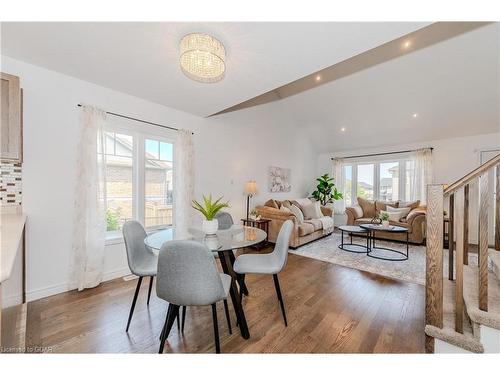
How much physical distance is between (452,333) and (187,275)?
1734 millimetres

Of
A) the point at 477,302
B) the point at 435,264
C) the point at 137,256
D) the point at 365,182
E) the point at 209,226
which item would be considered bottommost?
the point at 477,302

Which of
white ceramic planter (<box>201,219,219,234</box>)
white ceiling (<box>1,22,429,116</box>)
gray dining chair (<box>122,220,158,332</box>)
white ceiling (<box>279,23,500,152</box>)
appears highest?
white ceiling (<box>279,23,500,152</box>)

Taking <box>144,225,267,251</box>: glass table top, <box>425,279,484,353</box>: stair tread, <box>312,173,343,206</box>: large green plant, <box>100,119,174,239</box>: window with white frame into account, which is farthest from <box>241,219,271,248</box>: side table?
<box>425,279,484,353</box>: stair tread

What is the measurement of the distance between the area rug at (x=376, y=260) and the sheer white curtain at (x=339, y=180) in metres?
1.99

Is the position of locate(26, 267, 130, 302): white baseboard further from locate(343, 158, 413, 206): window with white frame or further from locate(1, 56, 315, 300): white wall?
locate(343, 158, 413, 206): window with white frame

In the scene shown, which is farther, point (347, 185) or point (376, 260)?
point (347, 185)

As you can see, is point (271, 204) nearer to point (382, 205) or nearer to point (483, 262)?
point (382, 205)

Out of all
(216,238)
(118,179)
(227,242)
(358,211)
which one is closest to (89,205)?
(118,179)

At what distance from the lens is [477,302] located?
4.59 feet

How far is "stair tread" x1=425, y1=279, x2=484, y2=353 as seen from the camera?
1276 millimetres

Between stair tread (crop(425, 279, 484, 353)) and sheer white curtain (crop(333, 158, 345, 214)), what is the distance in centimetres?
513

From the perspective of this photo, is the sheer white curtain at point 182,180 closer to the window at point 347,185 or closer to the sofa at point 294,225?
the sofa at point 294,225

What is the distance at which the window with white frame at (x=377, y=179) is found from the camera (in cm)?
562
